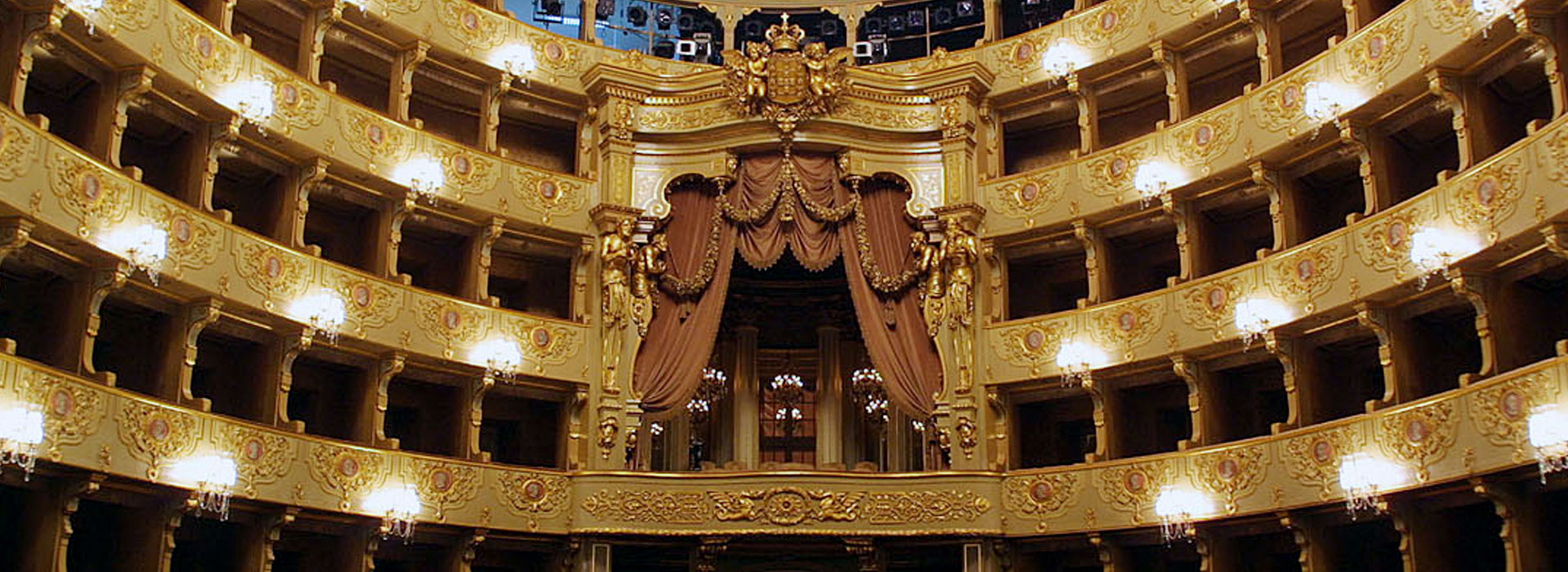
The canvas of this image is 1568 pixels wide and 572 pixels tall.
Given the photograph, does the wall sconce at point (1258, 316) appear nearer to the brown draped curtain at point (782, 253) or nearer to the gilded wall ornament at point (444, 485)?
the brown draped curtain at point (782, 253)

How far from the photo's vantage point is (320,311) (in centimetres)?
2772

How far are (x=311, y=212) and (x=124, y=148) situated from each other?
3.97 m

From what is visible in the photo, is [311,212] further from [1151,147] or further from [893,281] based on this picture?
[1151,147]

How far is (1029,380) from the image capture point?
101 feet

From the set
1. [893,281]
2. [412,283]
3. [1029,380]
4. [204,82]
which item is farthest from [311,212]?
[1029,380]

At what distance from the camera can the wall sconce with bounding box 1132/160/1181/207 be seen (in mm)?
29891

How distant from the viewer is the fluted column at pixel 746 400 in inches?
1344

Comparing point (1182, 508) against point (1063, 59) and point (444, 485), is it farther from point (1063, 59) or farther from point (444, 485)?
point (444, 485)

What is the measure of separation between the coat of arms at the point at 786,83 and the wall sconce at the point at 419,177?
614cm

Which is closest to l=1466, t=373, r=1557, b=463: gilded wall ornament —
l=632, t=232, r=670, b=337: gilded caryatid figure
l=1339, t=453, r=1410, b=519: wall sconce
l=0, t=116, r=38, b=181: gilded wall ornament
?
l=1339, t=453, r=1410, b=519: wall sconce

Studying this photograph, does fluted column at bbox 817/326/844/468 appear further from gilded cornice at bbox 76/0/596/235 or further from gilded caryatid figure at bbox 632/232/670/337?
gilded cornice at bbox 76/0/596/235

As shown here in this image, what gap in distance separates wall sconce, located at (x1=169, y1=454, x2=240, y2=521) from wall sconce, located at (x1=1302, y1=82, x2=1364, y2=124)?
1852 centimetres

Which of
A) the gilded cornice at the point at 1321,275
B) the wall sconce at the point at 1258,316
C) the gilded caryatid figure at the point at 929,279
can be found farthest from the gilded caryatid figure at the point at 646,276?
the wall sconce at the point at 1258,316

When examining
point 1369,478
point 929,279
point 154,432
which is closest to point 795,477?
point 929,279
